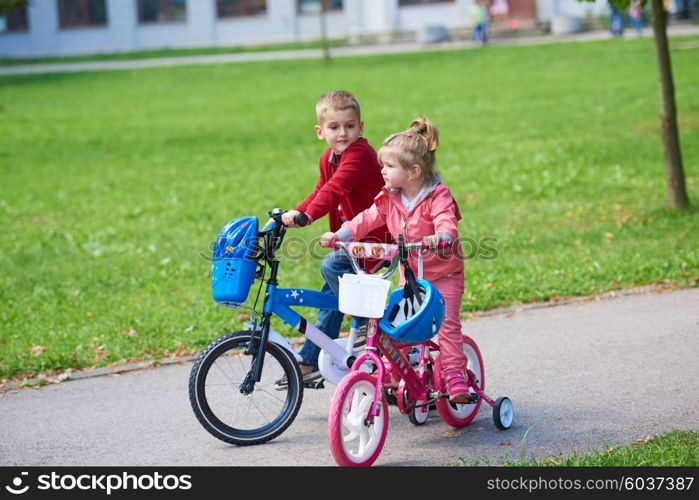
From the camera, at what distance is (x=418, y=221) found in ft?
17.0

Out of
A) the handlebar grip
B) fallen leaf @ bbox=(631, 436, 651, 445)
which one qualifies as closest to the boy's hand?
the handlebar grip

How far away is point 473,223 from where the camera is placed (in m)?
11.2

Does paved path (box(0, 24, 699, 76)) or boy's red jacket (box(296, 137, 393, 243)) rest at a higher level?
paved path (box(0, 24, 699, 76))

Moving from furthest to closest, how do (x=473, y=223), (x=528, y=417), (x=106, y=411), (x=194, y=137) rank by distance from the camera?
(x=194, y=137)
(x=473, y=223)
(x=106, y=411)
(x=528, y=417)

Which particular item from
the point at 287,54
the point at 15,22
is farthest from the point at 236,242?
the point at 15,22

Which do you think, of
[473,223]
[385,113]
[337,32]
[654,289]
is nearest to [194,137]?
[385,113]

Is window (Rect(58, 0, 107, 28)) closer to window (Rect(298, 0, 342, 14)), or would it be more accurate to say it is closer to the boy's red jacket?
window (Rect(298, 0, 342, 14))

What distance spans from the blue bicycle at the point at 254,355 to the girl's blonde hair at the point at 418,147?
67 centimetres

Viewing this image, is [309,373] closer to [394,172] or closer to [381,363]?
[381,363]

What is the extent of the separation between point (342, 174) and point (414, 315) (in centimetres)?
98

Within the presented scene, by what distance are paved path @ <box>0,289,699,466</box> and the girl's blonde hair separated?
1435mm

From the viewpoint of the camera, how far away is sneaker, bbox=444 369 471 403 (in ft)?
17.1
